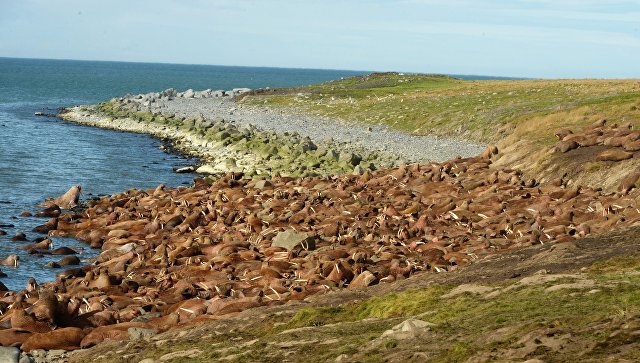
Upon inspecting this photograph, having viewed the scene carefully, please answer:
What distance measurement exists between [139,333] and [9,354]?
6.77 feet

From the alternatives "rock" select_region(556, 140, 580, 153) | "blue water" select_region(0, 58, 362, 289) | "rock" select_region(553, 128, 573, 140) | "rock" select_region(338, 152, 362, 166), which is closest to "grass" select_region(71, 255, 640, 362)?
"blue water" select_region(0, 58, 362, 289)

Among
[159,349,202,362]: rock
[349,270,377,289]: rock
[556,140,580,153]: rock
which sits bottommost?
[349,270,377,289]: rock

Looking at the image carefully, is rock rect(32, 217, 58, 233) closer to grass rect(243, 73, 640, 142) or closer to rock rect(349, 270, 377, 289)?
rock rect(349, 270, 377, 289)

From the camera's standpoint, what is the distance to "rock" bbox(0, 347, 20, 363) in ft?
44.7

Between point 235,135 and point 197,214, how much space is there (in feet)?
91.2

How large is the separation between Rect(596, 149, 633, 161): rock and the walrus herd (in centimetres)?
154

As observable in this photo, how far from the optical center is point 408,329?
10648 millimetres

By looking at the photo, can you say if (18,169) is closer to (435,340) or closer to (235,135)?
(235,135)

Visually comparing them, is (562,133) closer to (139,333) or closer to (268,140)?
(139,333)

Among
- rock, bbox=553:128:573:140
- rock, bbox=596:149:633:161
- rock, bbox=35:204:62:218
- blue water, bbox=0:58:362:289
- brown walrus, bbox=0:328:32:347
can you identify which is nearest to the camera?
brown walrus, bbox=0:328:32:347

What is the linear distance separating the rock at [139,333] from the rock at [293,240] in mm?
7982

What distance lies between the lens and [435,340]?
32.8 feet

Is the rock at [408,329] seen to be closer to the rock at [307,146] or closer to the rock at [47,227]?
the rock at [47,227]

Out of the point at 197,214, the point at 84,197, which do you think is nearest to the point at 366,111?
the point at 84,197
